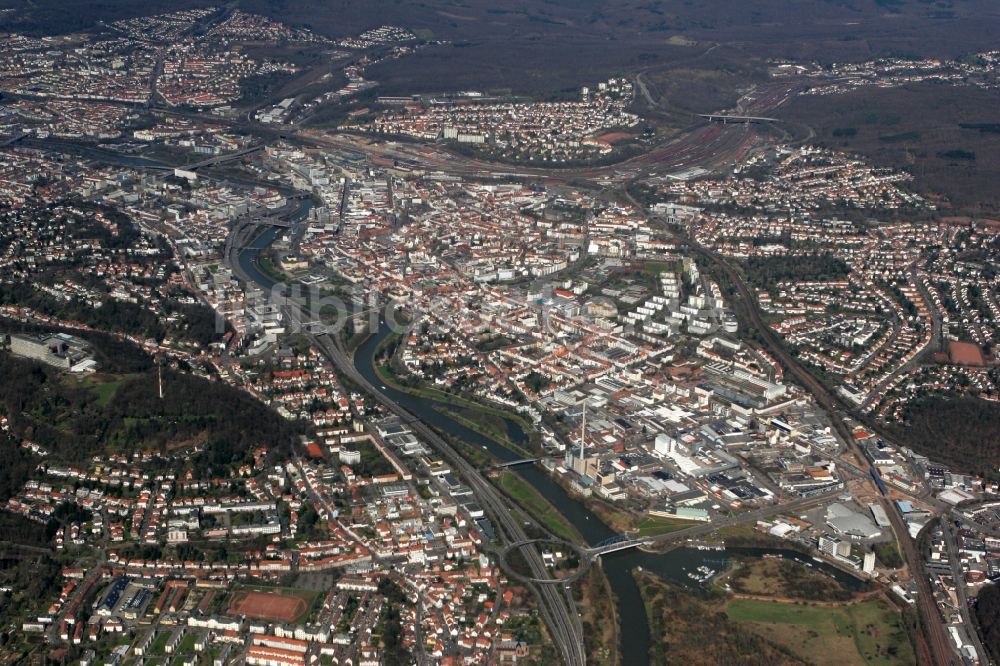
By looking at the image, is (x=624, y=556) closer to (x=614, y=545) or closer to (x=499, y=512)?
(x=614, y=545)

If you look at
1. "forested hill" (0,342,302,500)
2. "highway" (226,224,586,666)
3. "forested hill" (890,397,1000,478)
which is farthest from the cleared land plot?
"forested hill" (890,397,1000,478)

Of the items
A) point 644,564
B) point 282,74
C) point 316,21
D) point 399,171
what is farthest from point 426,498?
point 316,21

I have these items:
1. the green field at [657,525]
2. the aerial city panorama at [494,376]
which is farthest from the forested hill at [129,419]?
the green field at [657,525]

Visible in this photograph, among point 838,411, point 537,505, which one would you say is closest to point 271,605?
point 537,505

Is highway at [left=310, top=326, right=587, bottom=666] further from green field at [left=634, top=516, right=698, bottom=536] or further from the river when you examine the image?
green field at [left=634, top=516, right=698, bottom=536]

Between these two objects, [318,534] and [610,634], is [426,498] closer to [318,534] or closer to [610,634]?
[318,534]

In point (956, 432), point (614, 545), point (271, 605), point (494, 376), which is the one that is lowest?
point (271, 605)

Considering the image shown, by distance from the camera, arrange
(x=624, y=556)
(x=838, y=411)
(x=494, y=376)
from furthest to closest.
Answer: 1. (x=494, y=376)
2. (x=838, y=411)
3. (x=624, y=556)
